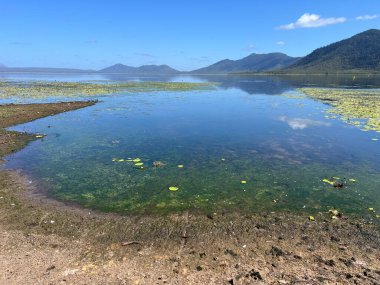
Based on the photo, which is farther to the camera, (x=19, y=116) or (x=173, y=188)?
(x=19, y=116)

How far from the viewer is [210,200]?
12.9 m

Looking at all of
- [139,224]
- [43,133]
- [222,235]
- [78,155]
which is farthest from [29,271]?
[43,133]

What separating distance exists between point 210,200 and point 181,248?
3.74m

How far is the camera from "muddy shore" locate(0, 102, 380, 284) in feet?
26.5

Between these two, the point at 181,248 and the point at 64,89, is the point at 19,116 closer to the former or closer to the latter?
the point at 181,248

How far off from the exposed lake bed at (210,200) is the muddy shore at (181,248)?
0.16 feet

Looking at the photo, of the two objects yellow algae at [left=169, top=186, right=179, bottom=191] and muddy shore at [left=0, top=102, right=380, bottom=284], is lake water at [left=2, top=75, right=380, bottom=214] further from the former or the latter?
muddy shore at [left=0, top=102, right=380, bottom=284]

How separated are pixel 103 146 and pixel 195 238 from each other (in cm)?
1330

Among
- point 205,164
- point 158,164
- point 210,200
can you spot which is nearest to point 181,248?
point 210,200

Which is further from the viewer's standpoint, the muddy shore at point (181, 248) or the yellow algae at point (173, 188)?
the yellow algae at point (173, 188)

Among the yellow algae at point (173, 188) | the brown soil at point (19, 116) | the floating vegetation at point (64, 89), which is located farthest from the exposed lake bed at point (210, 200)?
the floating vegetation at point (64, 89)

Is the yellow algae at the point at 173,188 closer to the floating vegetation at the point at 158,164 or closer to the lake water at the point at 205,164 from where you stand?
the lake water at the point at 205,164

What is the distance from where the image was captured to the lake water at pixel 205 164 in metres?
12.9

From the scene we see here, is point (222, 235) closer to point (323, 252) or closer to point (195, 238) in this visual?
point (195, 238)
